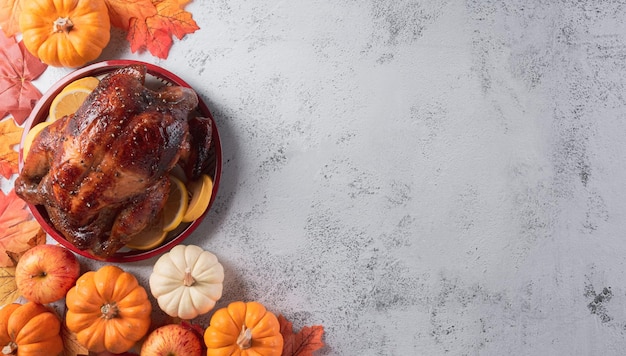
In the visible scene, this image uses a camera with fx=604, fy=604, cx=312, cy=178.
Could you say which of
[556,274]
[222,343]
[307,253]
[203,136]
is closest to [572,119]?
[556,274]

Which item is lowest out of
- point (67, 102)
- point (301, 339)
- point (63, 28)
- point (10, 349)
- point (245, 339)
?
point (10, 349)

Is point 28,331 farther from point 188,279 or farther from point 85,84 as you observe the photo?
point 85,84

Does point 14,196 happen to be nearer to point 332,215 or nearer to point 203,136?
point 203,136

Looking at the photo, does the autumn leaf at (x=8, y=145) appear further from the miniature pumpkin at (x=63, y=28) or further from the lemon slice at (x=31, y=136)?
the miniature pumpkin at (x=63, y=28)

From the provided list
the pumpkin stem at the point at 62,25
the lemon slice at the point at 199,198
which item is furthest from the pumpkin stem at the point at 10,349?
the pumpkin stem at the point at 62,25

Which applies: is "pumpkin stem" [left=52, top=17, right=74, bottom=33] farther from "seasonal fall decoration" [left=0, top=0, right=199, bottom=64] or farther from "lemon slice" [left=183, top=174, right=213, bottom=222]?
"lemon slice" [left=183, top=174, right=213, bottom=222]

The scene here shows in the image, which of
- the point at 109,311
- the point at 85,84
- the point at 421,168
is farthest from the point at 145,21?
the point at 421,168
